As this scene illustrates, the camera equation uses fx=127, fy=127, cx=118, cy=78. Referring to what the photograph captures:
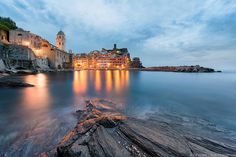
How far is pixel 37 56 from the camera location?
55.7m

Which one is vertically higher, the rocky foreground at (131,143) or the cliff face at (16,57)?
the cliff face at (16,57)

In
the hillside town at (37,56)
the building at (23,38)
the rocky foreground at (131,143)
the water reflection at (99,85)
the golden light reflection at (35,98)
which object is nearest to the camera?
the rocky foreground at (131,143)

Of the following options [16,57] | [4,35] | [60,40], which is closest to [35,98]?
[16,57]

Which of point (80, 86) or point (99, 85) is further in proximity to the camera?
point (99, 85)

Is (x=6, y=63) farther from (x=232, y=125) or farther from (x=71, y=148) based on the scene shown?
(x=232, y=125)

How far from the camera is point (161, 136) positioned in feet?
12.6

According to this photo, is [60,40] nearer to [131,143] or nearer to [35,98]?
[35,98]

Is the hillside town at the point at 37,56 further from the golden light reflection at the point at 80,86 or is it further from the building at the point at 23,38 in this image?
the golden light reflection at the point at 80,86

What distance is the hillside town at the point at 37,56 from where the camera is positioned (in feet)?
134

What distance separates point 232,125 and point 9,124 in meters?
11.8

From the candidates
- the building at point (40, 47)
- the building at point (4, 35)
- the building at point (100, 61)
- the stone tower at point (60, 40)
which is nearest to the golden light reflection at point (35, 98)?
the building at point (40, 47)

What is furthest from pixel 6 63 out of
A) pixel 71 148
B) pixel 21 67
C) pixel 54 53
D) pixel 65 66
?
pixel 71 148

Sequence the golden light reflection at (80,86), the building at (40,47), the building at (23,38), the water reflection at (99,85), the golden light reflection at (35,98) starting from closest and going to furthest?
the golden light reflection at (35,98), the golden light reflection at (80,86), the water reflection at (99,85), the building at (23,38), the building at (40,47)

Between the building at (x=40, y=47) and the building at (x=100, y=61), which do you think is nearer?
the building at (x=40, y=47)
